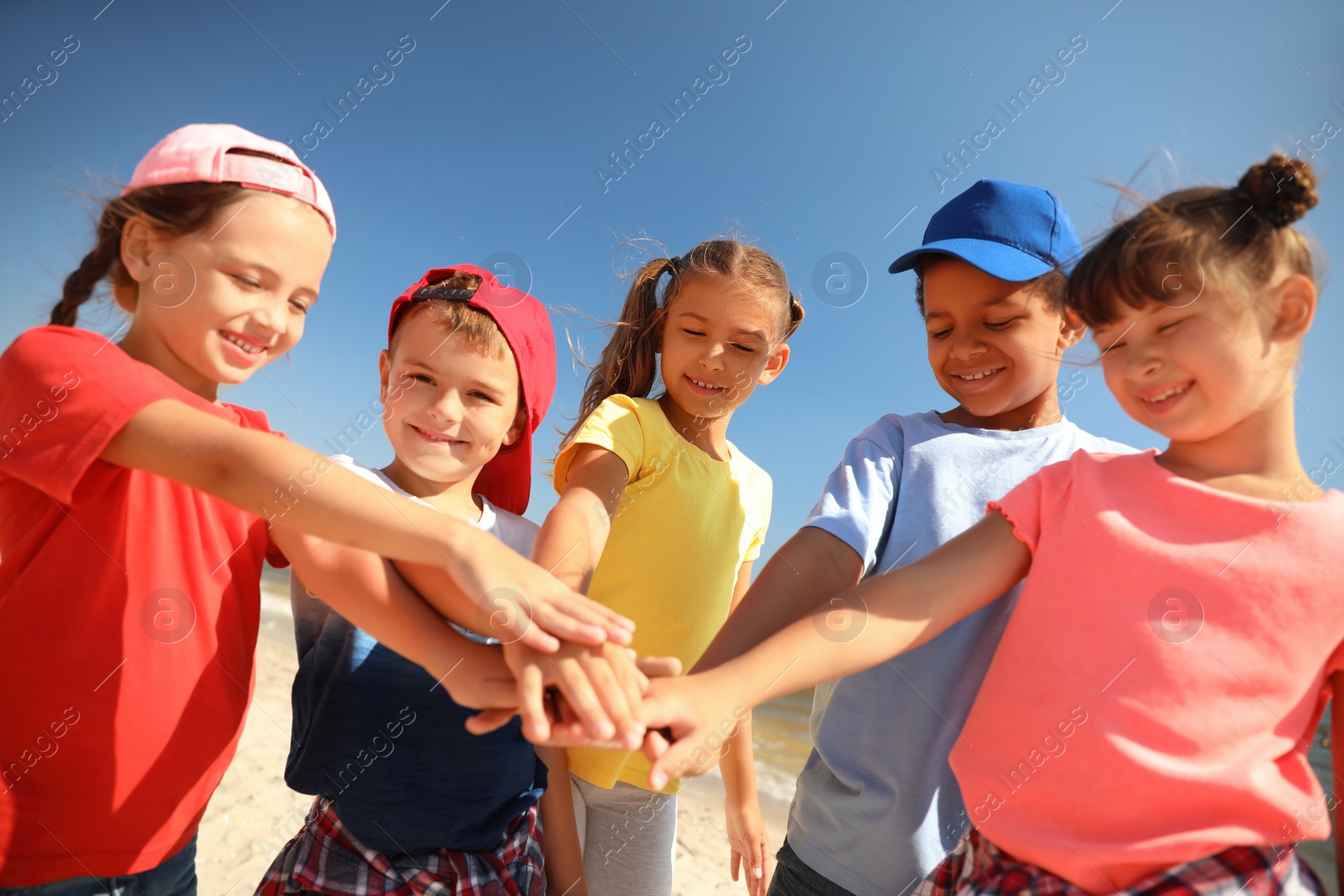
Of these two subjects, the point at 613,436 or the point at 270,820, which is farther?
the point at 270,820

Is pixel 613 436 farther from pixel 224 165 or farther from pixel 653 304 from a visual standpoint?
pixel 224 165

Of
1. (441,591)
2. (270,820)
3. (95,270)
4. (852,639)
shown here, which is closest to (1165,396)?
(852,639)

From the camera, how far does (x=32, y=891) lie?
159 cm

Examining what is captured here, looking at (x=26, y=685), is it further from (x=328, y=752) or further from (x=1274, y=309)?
(x=1274, y=309)

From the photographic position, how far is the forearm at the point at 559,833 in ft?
7.58

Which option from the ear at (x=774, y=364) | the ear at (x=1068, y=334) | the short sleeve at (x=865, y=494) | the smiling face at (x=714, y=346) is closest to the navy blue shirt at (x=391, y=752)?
the short sleeve at (x=865, y=494)

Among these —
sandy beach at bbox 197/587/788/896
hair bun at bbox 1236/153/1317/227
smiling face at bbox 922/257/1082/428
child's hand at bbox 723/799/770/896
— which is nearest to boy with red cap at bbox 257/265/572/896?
child's hand at bbox 723/799/770/896

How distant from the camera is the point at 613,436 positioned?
8.05 ft

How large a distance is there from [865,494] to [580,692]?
3.03 feet

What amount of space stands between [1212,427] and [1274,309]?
Result: 27 centimetres

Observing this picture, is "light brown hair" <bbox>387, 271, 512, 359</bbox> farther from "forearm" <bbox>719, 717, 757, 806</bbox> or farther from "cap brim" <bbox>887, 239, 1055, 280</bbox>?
"forearm" <bbox>719, 717, 757, 806</bbox>

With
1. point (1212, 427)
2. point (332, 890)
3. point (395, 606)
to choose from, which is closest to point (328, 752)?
point (332, 890)

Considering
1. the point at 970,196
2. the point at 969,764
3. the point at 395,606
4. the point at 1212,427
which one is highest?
the point at 970,196

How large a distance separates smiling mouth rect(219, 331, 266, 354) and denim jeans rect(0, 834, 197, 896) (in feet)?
3.89
